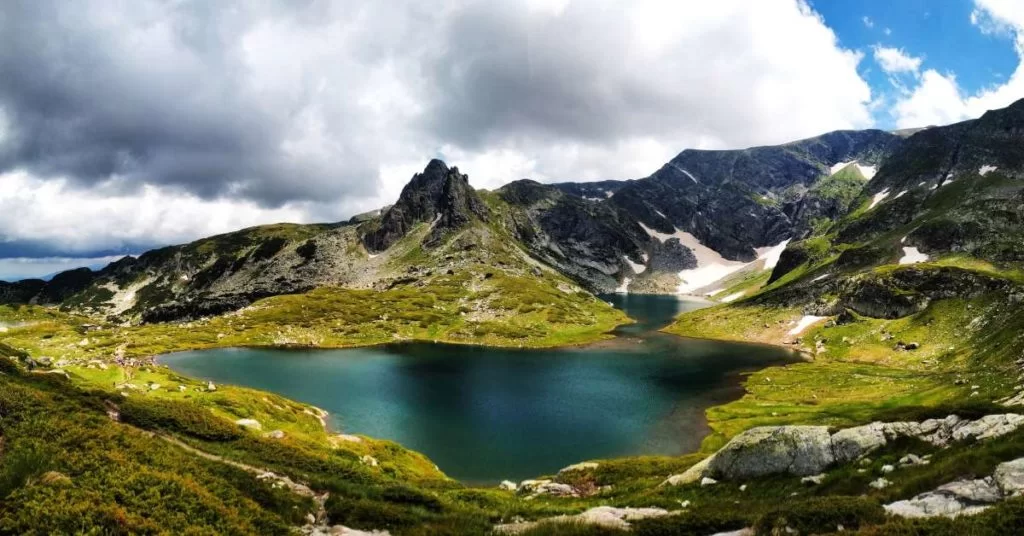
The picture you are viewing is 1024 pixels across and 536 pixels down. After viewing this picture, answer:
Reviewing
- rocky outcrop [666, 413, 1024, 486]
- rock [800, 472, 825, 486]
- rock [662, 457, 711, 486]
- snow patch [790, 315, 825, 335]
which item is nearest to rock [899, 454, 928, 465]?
rocky outcrop [666, 413, 1024, 486]

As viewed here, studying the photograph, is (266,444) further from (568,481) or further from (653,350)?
(653,350)

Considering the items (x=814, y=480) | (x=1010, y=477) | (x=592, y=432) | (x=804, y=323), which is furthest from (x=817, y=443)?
(x=804, y=323)

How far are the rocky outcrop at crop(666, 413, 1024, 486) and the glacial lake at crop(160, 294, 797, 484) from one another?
116 ft

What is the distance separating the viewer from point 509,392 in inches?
4417

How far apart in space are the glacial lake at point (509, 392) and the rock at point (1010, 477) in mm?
51637

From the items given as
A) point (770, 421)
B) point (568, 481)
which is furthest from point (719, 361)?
point (568, 481)

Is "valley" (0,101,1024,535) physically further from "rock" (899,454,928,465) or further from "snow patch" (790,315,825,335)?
"snow patch" (790,315,825,335)

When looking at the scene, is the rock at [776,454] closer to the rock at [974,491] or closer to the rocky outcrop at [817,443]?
the rocky outcrop at [817,443]

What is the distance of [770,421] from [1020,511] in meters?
78.1

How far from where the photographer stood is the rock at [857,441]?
29.9 meters

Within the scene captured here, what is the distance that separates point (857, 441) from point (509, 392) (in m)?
86.1

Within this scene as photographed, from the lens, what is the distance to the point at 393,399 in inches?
4077

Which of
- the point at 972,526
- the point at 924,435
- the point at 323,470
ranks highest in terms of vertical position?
the point at 972,526

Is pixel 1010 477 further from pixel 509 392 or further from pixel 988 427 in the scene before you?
pixel 509 392
